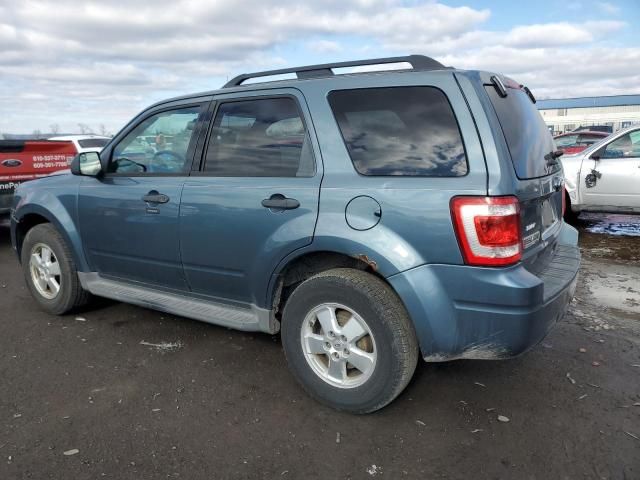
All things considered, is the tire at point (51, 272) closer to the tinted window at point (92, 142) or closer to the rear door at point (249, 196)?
the rear door at point (249, 196)

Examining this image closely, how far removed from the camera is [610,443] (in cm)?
254

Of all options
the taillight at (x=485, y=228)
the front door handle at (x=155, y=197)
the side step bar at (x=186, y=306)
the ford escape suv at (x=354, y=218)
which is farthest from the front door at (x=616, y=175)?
the front door handle at (x=155, y=197)

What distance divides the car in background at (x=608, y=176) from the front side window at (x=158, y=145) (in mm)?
6431

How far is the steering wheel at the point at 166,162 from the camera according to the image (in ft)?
11.5

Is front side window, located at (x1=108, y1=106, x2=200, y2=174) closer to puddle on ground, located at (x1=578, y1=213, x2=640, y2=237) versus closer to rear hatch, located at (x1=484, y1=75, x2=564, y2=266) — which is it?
rear hatch, located at (x1=484, y1=75, x2=564, y2=266)

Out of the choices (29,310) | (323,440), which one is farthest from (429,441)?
(29,310)

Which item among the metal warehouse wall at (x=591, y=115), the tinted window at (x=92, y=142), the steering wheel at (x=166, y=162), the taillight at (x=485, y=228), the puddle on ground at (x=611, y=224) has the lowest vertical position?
the puddle on ground at (x=611, y=224)

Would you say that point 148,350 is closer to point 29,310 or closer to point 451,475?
point 29,310

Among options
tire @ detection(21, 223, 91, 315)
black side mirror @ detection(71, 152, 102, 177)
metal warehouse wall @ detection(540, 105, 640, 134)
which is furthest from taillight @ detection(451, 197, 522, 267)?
metal warehouse wall @ detection(540, 105, 640, 134)

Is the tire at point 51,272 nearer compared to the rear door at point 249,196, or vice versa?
the rear door at point 249,196

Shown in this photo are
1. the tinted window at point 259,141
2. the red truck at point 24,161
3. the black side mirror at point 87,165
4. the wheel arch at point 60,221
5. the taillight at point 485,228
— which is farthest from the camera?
the red truck at point 24,161

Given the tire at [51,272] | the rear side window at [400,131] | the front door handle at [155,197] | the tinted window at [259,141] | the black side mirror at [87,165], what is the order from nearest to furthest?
1. the rear side window at [400,131]
2. the tinted window at [259,141]
3. the front door handle at [155,197]
4. the black side mirror at [87,165]
5. the tire at [51,272]

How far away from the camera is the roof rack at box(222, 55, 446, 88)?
2.80m

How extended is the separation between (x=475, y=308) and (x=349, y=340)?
69 cm
